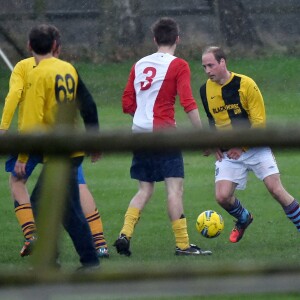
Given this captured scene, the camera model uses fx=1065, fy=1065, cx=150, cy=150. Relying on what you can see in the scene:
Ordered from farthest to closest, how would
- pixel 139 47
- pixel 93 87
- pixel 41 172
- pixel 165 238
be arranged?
pixel 139 47 < pixel 93 87 < pixel 165 238 < pixel 41 172

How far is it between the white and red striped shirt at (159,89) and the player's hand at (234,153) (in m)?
5.39

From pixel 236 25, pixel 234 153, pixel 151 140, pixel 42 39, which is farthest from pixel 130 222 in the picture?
pixel 236 25

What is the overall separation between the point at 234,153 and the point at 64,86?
14.7ft

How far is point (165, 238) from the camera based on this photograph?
891cm

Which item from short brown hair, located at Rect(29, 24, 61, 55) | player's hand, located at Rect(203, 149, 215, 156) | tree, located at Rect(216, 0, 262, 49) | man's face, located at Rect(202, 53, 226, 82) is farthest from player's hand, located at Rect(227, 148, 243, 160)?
tree, located at Rect(216, 0, 262, 49)

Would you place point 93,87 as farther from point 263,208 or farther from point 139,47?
point 263,208

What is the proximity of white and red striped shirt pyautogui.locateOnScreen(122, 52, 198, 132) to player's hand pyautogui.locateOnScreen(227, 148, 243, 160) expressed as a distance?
5.39 m

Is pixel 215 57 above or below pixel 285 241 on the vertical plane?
above

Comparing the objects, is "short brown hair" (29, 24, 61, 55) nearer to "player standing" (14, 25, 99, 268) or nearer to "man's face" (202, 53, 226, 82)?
"player standing" (14, 25, 99, 268)

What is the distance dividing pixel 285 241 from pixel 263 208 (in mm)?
2193

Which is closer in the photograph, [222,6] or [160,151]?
[160,151]

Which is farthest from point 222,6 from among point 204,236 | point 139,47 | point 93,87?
point 204,236

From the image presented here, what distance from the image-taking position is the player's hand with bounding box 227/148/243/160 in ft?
8.41

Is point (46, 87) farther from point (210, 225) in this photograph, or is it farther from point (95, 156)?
point (95, 156)
